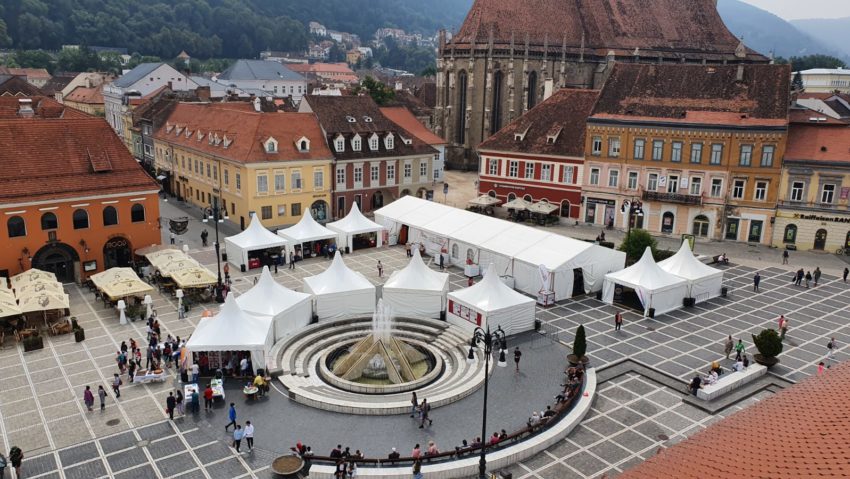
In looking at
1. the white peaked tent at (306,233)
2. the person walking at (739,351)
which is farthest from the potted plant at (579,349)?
the white peaked tent at (306,233)

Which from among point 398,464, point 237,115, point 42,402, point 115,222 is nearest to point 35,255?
point 115,222

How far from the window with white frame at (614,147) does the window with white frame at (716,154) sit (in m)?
7.62

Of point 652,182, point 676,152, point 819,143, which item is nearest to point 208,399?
point 652,182

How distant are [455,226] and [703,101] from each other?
24912mm

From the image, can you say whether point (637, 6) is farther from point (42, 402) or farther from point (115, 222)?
point (42, 402)

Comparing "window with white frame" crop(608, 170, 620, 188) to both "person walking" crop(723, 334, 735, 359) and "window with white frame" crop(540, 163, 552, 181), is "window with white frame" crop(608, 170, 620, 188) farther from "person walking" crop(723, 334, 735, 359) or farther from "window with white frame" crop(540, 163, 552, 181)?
"person walking" crop(723, 334, 735, 359)

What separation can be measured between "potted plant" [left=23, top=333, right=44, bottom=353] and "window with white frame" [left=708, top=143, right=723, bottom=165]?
48.7 meters

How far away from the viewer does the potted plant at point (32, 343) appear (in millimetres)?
31061

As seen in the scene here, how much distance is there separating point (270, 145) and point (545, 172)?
25.1 meters

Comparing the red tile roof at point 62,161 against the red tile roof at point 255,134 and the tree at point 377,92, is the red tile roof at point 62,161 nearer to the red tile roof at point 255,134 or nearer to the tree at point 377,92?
the red tile roof at point 255,134

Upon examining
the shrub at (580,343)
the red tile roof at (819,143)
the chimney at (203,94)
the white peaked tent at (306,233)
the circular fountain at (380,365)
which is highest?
the chimney at (203,94)

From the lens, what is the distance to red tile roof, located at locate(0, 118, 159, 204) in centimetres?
3969

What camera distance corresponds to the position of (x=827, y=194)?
5022cm

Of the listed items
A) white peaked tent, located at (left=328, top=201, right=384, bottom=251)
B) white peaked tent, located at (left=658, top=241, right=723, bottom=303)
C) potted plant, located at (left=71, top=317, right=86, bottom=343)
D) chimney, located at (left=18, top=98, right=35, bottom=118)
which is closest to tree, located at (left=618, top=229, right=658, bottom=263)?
white peaked tent, located at (left=658, top=241, right=723, bottom=303)
